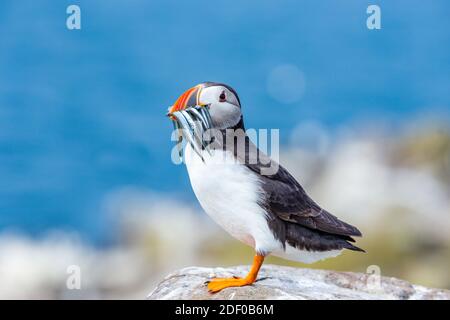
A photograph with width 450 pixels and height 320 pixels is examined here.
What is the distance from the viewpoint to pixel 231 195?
631cm

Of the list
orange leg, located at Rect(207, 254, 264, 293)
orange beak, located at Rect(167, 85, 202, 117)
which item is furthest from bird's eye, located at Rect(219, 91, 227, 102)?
orange leg, located at Rect(207, 254, 264, 293)

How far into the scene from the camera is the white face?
6.28 m

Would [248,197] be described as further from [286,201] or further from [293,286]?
[293,286]

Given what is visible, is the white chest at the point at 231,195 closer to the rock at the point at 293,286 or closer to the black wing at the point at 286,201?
the black wing at the point at 286,201

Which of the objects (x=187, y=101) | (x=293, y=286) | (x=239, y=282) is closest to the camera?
(x=187, y=101)

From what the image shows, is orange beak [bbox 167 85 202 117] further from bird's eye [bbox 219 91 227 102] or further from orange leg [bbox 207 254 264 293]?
orange leg [bbox 207 254 264 293]

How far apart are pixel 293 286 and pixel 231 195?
1034 millimetres

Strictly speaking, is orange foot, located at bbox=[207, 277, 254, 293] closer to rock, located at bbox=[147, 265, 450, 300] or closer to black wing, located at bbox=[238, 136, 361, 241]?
rock, located at bbox=[147, 265, 450, 300]

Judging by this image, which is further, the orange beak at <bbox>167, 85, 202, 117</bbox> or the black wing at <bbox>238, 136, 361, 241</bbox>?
the black wing at <bbox>238, 136, 361, 241</bbox>

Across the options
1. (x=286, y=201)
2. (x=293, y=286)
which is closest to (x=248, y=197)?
(x=286, y=201)

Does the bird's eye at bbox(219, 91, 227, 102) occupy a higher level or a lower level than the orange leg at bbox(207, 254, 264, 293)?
higher

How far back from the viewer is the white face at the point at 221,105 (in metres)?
6.28

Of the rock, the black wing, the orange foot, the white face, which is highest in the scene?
the white face
